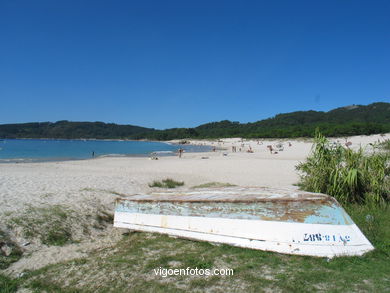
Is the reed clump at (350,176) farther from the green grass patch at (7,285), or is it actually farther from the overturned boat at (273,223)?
the green grass patch at (7,285)

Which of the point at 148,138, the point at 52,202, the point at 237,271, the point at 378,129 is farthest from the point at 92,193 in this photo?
the point at 148,138

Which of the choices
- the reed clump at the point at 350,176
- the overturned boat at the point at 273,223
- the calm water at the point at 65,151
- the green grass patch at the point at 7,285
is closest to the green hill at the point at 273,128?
the calm water at the point at 65,151

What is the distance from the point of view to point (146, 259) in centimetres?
351

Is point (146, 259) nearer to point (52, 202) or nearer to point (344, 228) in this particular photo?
point (344, 228)

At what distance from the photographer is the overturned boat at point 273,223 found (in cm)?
338

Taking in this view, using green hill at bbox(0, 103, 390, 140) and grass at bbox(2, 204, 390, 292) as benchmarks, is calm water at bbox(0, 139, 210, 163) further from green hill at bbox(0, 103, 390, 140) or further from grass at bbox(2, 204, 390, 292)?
green hill at bbox(0, 103, 390, 140)

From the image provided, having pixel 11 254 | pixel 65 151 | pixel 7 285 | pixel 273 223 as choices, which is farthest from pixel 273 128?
pixel 7 285

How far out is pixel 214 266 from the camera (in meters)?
3.17

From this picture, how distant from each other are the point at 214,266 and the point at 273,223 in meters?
1.07

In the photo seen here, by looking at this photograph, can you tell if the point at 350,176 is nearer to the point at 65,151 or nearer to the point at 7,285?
the point at 7,285

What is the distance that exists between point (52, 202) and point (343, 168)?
23.7ft

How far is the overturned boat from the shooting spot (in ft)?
11.1

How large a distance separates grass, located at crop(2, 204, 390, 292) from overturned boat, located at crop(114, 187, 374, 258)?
0.46 feet

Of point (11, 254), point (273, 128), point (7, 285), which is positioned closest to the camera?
point (7, 285)
